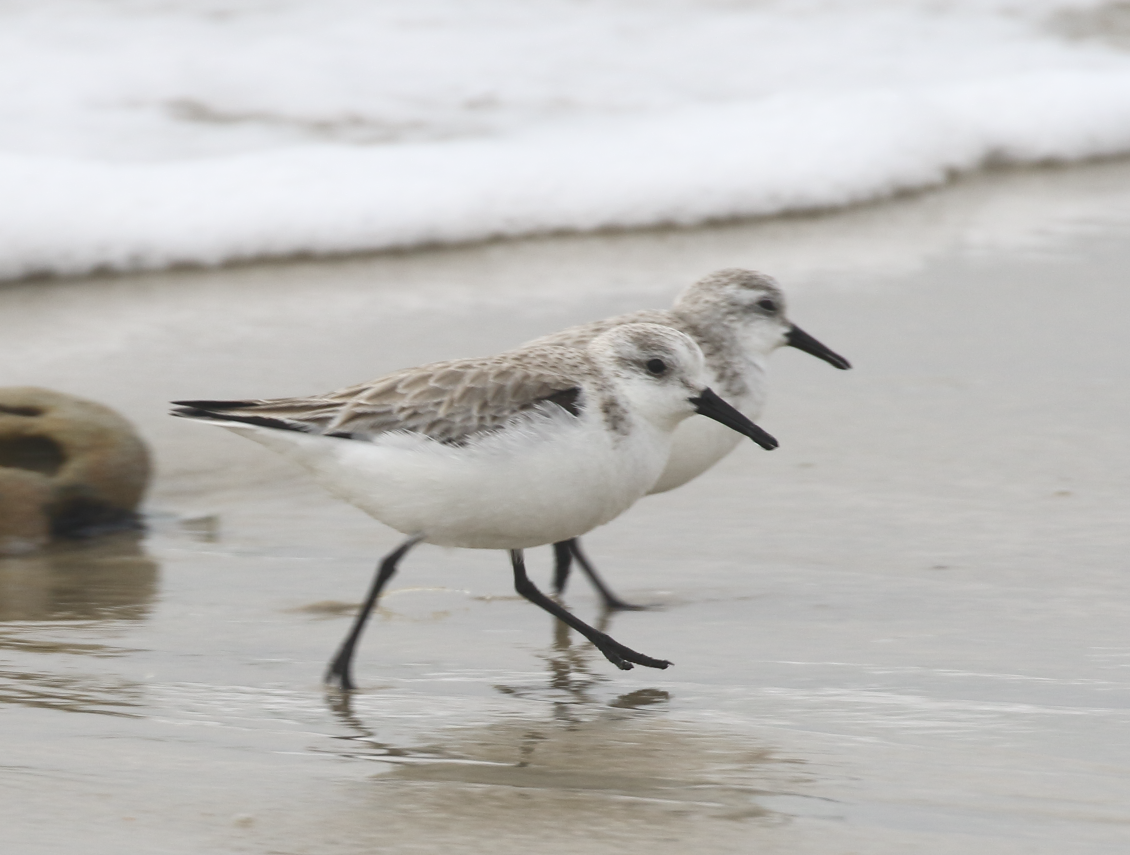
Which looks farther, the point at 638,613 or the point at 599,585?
the point at 599,585

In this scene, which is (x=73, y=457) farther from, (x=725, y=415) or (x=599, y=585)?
(x=725, y=415)

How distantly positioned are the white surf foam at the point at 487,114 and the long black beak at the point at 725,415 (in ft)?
17.5

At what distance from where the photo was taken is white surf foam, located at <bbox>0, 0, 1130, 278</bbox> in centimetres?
981

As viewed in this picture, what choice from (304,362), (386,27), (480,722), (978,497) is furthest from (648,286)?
(386,27)

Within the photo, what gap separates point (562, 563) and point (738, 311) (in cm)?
111

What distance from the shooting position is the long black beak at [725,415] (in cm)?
455

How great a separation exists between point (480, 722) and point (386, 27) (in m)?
10.5

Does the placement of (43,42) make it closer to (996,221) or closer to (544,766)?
(996,221)

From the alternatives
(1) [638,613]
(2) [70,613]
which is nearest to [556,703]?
(1) [638,613]

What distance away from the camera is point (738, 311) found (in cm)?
577

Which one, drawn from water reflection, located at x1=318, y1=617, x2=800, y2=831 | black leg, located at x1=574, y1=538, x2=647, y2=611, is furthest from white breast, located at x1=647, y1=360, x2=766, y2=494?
A: water reflection, located at x1=318, y1=617, x2=800, y2=831

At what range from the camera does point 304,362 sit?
24.4 ft

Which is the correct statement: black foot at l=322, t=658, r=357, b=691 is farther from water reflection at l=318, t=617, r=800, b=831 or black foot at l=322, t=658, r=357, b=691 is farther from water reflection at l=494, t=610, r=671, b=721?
water reflection at l=494, t=610, r=671, b=721

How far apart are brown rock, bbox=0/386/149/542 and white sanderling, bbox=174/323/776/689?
4.43 feet
